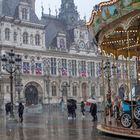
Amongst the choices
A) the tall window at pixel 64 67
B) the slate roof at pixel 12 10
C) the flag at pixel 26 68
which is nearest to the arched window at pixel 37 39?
the slate roof at pixel 12 10

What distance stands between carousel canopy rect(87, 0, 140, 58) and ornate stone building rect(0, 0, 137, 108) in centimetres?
3175

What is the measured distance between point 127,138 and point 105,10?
5070 millimetres

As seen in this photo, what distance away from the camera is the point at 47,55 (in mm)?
59906

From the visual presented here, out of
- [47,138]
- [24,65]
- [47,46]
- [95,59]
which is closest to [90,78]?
[95,59]

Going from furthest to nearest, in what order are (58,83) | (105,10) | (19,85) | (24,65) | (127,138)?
(58,83) < (24,65) < (19,85) < (105,10) < (127,138)

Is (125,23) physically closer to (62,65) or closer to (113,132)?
(113,132)

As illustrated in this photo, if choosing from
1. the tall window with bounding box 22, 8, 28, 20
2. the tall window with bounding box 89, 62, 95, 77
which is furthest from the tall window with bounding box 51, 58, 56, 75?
the tall window with bounding box 89, 62, 95, 77

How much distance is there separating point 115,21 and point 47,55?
44728mm

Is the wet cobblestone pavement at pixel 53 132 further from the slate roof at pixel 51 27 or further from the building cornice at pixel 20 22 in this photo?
the slate roof at pixel 51 27

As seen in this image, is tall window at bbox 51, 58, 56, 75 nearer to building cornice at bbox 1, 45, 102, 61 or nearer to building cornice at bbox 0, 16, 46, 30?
building cornice at bbox 1, 45, 102, 61

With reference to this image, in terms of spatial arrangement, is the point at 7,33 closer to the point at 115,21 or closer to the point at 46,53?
the point at 46,53

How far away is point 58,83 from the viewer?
61.1 m

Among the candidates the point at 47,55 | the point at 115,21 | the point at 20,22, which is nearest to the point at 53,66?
the point at 47,55

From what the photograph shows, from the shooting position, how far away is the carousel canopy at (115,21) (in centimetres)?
1439
